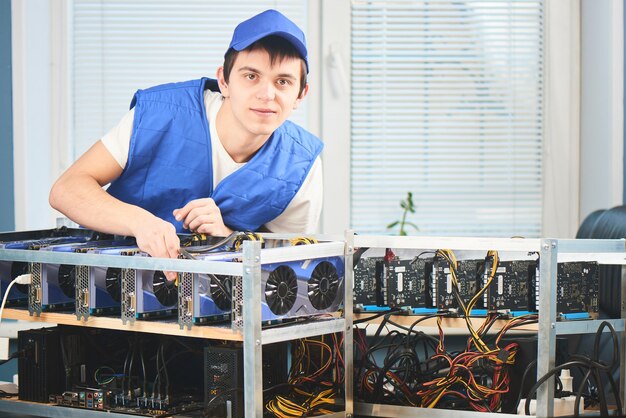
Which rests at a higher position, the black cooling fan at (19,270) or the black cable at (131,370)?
the black cooling fan at (19,270)

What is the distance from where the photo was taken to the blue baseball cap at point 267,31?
2152mm

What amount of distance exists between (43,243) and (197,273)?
520 mm

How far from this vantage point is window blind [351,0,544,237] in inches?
146

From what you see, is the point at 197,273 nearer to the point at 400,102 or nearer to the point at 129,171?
the point at 129,171

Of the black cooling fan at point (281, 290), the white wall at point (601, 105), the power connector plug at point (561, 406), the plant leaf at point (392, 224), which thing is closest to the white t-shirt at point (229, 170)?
the black cooling fan at point (281, 290)

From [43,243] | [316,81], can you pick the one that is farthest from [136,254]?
[316,81]

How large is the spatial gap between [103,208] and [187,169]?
0.28 meters

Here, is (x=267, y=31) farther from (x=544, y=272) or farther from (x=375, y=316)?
(x=544, y=272)

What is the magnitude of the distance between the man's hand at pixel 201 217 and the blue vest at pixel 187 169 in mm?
115

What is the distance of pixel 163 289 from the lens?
6.37 feet

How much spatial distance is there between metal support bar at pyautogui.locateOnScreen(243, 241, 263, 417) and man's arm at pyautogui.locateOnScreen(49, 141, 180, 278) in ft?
0.82

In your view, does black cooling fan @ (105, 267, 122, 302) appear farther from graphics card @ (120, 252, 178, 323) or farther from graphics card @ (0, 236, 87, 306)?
graphics card @ (0, 236, 87, 306)

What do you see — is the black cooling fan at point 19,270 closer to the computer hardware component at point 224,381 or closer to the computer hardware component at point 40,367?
the computer hardware component at point 40,367

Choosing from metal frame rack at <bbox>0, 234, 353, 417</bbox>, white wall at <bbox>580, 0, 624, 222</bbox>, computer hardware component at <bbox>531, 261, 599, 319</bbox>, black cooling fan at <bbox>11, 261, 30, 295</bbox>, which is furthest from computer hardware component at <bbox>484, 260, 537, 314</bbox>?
white wall at <bbox>580, 0, 624, 222</bbox>
